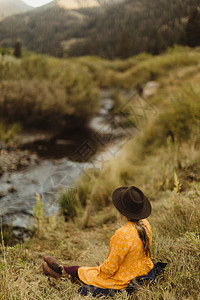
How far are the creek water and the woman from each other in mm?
2034

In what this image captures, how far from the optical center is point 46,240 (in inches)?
126

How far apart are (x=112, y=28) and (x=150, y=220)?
29052mm

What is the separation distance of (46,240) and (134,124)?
6.44 m

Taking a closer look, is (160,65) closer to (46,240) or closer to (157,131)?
(157,131)

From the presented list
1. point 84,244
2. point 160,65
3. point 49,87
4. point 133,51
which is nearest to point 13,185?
point 84,244

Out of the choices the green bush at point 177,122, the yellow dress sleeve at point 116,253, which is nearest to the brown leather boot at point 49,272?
the yellow dress sleeve at point 116,253

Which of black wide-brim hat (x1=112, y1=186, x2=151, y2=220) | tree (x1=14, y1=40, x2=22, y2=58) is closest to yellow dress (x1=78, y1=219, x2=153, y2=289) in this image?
black wide-brim hat (x1=112, y1=186, x2=151, y2=220)

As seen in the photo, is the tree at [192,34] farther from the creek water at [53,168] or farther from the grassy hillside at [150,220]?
the grassy hillside at [150,220]

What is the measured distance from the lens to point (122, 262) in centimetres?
191

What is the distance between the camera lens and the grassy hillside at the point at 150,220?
1880 millimetres

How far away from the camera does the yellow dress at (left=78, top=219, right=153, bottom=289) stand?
182 cm

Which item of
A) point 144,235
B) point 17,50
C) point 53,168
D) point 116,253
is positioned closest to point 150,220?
point 144,235

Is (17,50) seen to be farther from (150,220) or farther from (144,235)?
(144,235)

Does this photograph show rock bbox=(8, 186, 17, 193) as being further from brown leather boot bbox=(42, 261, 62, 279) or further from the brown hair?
the brown hair
